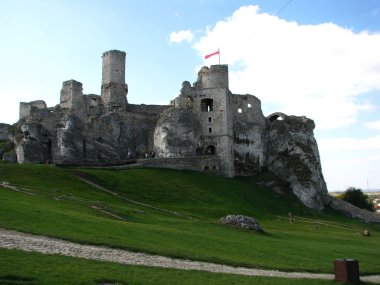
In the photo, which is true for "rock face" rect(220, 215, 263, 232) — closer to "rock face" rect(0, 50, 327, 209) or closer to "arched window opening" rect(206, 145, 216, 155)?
"rock face" rect(0, 50, 327, 209)

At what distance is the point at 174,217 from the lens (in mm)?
48406

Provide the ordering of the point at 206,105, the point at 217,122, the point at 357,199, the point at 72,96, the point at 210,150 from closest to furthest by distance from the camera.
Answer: the point at 72,96 → the point at 217,122 → the point at 210,150 → the point at 206,105 → the point at 357,199

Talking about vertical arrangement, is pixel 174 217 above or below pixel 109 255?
above

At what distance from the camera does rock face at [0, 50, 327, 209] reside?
70.8m

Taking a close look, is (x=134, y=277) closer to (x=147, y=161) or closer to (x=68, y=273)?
(x=68, y=273)

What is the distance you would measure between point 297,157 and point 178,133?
25.0 m

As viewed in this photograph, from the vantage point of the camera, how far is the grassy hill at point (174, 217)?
2808 centimetres

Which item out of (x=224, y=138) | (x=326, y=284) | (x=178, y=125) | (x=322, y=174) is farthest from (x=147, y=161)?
(x=326, y=284)

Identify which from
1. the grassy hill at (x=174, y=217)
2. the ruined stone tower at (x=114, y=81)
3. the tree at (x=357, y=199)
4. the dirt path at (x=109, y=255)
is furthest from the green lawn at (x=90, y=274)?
the tree at (x=357, y=199)

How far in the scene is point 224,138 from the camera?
8450 cm

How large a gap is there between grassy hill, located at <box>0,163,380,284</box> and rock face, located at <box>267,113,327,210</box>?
5.09 metres

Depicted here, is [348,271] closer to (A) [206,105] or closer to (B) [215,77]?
(A) [206,105]

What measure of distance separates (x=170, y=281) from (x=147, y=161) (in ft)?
178

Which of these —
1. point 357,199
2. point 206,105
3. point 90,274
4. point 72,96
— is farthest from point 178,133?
point 90,274
